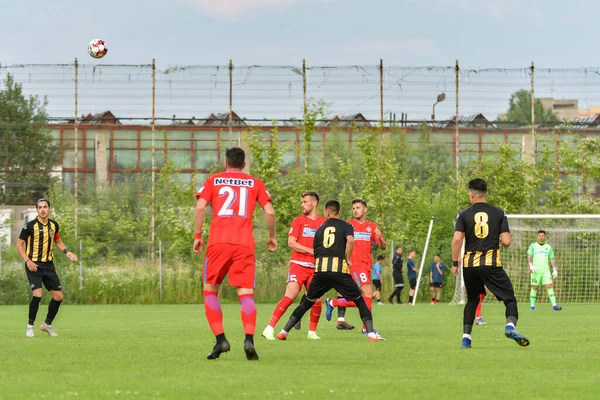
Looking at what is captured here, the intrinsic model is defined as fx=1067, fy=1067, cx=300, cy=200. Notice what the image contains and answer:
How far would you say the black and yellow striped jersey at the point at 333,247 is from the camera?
545 inches

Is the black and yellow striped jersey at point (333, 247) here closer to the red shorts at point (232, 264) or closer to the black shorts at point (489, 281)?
the black shorts at point (489, 281)

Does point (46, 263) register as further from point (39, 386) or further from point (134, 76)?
point (134, 76)

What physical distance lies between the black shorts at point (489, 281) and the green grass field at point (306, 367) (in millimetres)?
664

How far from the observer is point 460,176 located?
150 ft

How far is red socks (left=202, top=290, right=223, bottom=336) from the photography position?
1080 cm

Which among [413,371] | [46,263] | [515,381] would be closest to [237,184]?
[413,371]

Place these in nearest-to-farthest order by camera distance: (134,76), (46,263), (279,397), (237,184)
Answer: (279,397)
(237,184)
(46,263)
(134,76)

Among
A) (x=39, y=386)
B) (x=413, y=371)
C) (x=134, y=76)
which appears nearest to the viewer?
(x=39, y=386)

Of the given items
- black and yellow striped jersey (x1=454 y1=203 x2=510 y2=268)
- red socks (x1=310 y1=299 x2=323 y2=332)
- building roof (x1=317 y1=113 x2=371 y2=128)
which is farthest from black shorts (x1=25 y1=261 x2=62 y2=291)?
building roof (x1=317 y1=113 x2=371 y2=128)

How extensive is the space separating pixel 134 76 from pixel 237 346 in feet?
119

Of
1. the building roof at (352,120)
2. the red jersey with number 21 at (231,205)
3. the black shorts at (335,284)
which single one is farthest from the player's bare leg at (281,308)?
the building roof at (352,120)

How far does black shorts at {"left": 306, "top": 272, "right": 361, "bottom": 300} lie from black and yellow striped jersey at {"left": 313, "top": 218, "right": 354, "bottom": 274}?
7cm

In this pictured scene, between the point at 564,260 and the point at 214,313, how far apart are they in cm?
2777

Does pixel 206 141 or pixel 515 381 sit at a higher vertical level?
pixel 206 141
